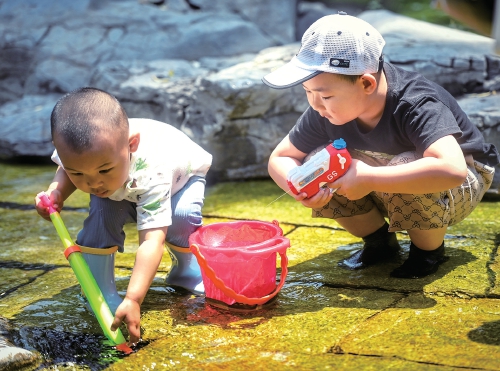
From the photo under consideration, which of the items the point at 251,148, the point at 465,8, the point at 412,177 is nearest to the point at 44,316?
the point at 412,177

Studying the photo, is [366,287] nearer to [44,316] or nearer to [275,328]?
[275,328]

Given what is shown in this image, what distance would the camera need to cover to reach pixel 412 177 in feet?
7.66

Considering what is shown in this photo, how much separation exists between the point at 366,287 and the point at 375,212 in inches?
14.4

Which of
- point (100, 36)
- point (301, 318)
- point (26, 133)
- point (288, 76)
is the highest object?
point (288, 76)

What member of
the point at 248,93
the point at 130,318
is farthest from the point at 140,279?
the point at 248,93

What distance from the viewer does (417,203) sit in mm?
2551

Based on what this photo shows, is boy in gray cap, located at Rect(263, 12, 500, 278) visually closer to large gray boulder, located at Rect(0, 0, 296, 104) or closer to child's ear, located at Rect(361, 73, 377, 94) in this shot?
child's ear, located at Rect(361, 73, 377, 94)

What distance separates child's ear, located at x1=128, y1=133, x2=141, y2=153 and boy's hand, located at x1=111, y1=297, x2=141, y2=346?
1.85 feet

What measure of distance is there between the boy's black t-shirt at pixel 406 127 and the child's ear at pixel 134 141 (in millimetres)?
658

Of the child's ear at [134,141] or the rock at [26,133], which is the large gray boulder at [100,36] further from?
the child's ear at [134,141]

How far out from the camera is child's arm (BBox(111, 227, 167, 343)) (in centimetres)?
214

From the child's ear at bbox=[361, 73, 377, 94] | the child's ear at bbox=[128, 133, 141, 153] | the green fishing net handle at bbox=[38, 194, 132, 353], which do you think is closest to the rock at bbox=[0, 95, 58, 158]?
the green fishing net handle at bbox=[38, 194, 132, 353]

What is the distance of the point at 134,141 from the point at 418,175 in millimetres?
973

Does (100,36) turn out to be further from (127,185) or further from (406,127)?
(406,127)
